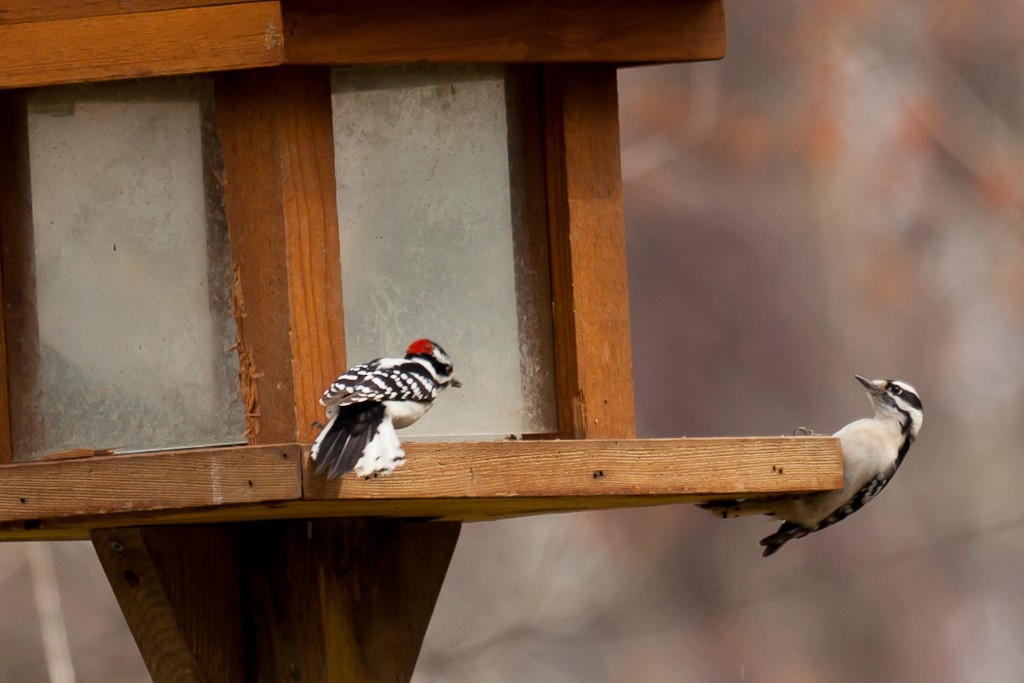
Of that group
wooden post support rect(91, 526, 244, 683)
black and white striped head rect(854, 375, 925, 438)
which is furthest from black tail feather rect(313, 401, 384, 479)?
black and white striped head rect(854, 375, 925, 438)

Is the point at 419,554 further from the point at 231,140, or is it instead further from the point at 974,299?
the point at 974,299

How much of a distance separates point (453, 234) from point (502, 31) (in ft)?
1.53

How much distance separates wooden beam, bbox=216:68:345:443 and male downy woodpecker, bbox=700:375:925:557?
1067 mm

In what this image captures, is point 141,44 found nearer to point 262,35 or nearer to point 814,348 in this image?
point 262,35

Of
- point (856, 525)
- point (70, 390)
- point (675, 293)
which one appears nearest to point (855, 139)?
point (675, 293)

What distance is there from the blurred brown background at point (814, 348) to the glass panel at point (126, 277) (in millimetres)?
4468

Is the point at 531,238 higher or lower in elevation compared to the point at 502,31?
lower

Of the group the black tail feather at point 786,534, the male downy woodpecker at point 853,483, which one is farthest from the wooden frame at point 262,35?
the black tail feather at point 786,534

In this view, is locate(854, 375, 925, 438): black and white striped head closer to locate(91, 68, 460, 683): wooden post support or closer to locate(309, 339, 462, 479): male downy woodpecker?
locate(91, 68, 460, 683): wooden post support

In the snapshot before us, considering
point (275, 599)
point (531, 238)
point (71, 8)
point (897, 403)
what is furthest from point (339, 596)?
point (897, 403)

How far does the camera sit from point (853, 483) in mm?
4707

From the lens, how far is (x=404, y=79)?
420 cm

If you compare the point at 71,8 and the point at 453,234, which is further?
the point at 453,234

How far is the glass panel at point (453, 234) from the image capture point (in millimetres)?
4117
